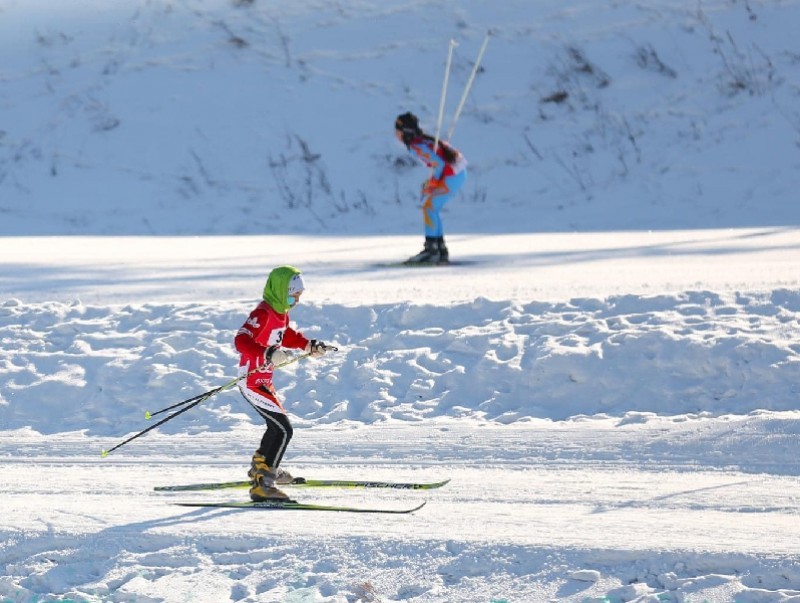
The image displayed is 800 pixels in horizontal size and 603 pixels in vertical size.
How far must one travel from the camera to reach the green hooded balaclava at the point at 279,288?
7.76 m

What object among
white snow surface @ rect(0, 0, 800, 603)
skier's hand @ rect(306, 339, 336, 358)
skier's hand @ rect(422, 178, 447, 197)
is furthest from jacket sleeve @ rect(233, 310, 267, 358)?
skier's hand @ rect(422, 178, 447, 197)

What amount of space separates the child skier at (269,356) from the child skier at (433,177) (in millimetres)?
6244

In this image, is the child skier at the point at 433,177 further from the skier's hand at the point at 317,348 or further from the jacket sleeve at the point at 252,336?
the jacket sleeve at the point at 252,336

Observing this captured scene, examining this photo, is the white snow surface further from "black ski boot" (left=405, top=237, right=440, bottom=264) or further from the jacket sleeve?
the jacket sleeve

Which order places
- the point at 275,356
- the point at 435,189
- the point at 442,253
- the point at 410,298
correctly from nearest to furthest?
1. the point at 275,356
2. the point at 410,298
3. the point at 442,253
4. the point at 435,189

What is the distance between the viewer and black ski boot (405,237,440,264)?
14109mm

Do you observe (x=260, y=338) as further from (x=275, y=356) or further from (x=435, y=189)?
(x=435, y=189)

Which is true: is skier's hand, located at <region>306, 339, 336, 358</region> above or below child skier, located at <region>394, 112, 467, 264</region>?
below

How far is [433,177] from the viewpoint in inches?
567

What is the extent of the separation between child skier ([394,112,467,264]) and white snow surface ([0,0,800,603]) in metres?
0.48

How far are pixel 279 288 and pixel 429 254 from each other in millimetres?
6447

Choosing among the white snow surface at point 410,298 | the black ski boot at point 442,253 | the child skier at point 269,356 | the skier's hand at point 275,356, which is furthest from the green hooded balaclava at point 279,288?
the black ski boot at point 442,253

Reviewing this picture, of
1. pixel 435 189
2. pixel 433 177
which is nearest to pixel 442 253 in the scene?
pixel 435 189

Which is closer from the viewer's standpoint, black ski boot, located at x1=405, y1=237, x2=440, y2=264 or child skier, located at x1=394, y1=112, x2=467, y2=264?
child skier, located at x1=394, y1=112, x2=467, y2=264
